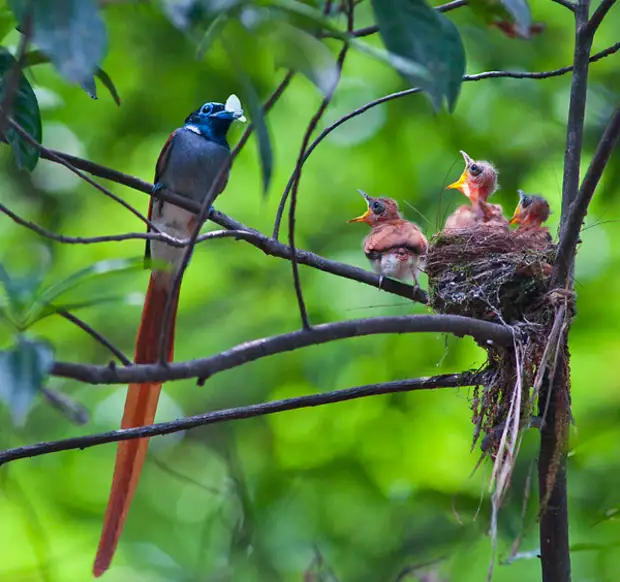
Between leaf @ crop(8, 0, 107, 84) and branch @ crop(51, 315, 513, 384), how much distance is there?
1.20 ft

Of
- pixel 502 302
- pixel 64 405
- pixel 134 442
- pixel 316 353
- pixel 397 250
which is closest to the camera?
pixel 64 405

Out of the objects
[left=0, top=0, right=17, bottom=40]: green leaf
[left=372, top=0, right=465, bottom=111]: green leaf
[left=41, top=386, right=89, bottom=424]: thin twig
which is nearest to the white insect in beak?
[left=41, top=386, right=89, bottom=424]: thin twig

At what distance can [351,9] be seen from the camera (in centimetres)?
139

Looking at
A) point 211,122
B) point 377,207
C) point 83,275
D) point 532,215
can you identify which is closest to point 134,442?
point 83,275

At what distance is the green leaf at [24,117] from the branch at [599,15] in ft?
3.85

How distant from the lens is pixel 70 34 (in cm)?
105

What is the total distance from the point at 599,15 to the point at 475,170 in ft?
4.74

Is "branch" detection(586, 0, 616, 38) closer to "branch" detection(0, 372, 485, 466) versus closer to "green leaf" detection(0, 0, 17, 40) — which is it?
"branch" detection(0, 372, 485, 466)

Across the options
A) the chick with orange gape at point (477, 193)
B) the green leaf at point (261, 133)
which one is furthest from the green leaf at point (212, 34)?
the chick with orange gape at point (477, 193)

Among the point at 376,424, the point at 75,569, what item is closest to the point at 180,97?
the point at 376,424

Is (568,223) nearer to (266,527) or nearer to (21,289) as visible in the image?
(21,289)

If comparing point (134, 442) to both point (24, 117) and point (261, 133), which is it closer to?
point (24, 117)

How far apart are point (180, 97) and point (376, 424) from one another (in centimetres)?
175

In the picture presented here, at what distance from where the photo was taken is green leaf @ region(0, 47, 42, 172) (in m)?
1.82
